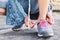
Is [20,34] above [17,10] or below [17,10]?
below

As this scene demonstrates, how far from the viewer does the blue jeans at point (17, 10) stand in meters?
1.26

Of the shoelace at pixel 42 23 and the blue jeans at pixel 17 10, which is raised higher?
the blue jeans at pixel 17 10

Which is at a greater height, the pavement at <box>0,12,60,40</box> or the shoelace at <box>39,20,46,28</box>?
the shoelace at <box>39,20,46,28</box>

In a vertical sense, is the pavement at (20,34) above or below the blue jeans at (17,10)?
below

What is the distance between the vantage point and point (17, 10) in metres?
1.27

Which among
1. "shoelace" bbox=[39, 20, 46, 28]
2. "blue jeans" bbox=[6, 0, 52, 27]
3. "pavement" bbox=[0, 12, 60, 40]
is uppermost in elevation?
"blue jeans" bbox=[6, 0, 52, 27]

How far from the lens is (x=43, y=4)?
1.18 metres

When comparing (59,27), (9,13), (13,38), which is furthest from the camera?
(59,27)

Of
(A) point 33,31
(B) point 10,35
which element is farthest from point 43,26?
(B) point 10,35

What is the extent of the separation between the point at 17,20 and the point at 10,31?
0.11 metres

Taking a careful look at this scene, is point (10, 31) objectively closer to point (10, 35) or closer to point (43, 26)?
point (10, 35)

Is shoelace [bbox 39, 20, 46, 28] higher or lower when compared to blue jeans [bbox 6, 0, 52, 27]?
lower

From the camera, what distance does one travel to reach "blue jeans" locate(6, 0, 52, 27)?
4.12 ft

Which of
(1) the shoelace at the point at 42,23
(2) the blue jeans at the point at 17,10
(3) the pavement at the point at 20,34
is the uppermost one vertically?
(2) the blue jeans at the point at 17,10
